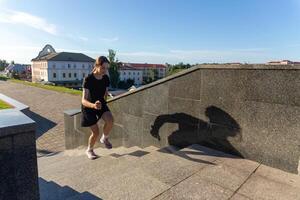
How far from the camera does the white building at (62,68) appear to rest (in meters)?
65.2

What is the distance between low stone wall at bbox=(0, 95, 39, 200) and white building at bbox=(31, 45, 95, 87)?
6857cm

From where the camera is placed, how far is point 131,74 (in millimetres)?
89438

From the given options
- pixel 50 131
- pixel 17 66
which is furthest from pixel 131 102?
pixel 17 66

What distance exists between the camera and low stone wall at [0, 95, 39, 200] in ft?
5.42

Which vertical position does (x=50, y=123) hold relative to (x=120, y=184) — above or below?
below

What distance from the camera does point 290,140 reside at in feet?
9.48

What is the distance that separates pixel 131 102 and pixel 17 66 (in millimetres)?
118204

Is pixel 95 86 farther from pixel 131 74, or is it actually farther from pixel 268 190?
pixel 131 74

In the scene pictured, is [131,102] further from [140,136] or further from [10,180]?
[10,180]

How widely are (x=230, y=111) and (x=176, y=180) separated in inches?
56.0

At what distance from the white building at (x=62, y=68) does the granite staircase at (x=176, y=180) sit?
67.7 meters

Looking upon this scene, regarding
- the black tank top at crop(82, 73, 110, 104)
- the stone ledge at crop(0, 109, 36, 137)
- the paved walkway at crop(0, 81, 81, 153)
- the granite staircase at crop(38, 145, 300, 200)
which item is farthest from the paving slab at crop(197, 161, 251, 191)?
the paved walkway at crop(0, 81, 81, 153)

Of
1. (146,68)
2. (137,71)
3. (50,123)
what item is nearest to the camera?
(50,123)

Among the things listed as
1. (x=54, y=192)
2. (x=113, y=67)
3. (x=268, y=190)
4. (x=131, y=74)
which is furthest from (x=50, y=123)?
(x=131, y=74)
